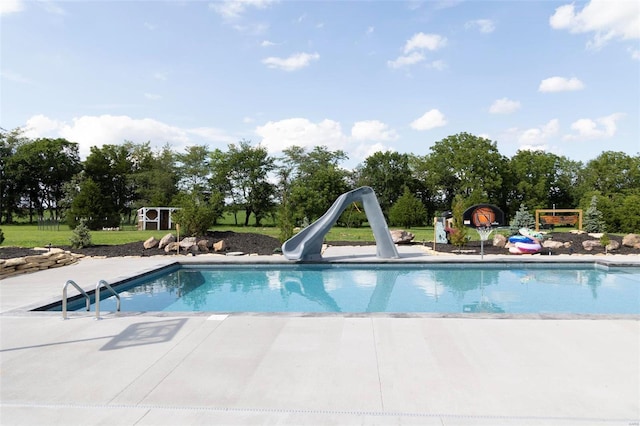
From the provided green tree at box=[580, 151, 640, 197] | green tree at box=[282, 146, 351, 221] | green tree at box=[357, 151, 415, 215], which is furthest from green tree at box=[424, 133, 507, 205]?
green tree at box=[282, 146, 351, 221]

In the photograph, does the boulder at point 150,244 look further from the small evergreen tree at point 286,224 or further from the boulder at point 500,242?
the boulder at point 500,242

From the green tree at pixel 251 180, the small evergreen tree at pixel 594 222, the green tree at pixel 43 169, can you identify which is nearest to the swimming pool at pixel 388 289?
the small evergreen tree at pixel 594 222

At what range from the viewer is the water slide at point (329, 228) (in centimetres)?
1385

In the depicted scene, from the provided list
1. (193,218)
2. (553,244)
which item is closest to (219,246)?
(193,218)

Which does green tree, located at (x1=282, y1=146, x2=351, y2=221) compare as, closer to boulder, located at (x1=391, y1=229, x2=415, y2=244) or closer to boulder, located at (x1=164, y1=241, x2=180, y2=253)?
boulder, located at (x1=391, y1=229, x2=415, y2=244)

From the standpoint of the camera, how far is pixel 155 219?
30.0 m

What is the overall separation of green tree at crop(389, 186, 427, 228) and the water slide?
62.4ft

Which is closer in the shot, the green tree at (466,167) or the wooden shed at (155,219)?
the wooden shed at (155,219)

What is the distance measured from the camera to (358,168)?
50125mm

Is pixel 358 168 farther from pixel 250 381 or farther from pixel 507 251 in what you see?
pixel 250 381

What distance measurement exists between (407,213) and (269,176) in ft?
57.4

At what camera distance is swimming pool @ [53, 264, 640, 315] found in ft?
28.2

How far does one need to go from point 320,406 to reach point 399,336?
2.24 m

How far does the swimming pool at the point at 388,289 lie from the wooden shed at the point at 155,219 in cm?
1775
